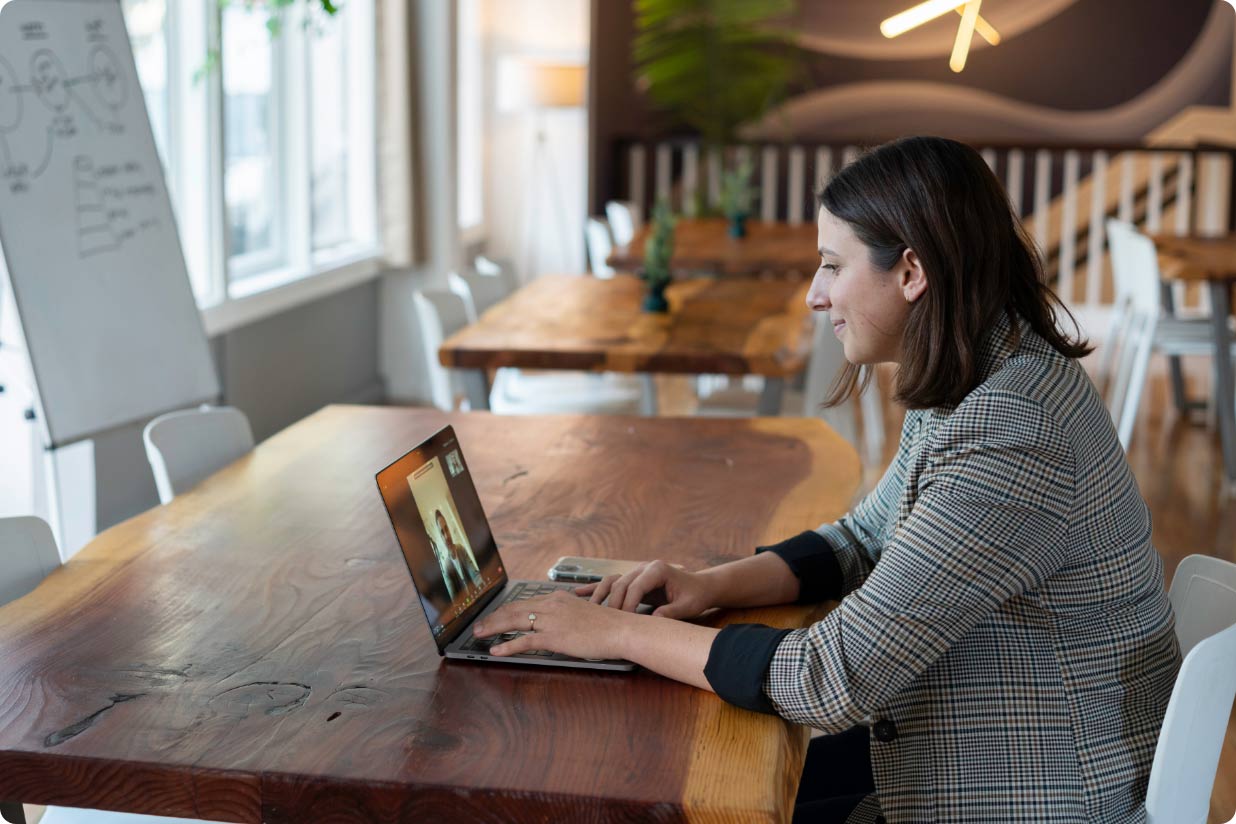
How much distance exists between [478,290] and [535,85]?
3.43m

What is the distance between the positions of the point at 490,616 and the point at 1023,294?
2.29ft

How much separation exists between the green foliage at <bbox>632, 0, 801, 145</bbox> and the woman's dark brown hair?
21.5 ft

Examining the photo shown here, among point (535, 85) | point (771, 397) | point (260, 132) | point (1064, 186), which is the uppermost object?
point (535, 85)

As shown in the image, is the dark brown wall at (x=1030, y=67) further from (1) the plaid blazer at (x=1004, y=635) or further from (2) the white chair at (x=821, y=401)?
(1) the plaid blazer at (x=1004, y=635)

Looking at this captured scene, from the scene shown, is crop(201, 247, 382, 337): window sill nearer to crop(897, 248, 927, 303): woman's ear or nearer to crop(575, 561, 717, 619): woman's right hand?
crop(575, 561, 717, 619): woman's right hand

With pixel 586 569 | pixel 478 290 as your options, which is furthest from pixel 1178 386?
pixel 586 569

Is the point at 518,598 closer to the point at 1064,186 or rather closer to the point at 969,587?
the point at 969,587

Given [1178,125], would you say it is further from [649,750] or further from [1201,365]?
[649,750]

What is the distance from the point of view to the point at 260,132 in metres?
5.30

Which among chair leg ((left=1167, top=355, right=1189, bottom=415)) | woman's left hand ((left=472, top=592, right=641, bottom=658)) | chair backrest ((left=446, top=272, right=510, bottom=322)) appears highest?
woman's left hand ((left=472, top=592, right=641, bottom=658))

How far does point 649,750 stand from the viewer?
1287mm

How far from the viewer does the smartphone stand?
5.82 feet

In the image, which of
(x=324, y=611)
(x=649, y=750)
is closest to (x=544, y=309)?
(x=324, y=611)

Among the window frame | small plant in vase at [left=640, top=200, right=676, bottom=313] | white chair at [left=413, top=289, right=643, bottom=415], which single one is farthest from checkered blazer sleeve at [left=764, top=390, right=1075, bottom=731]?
the window frame
